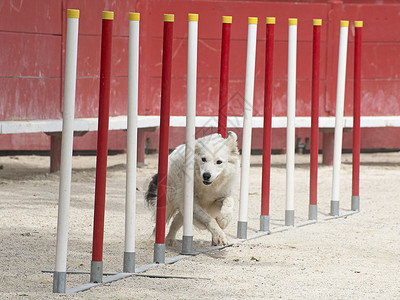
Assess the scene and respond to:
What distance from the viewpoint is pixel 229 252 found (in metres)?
5.78

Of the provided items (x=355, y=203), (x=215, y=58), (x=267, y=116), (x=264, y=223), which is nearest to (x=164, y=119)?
(x=267, y=116)

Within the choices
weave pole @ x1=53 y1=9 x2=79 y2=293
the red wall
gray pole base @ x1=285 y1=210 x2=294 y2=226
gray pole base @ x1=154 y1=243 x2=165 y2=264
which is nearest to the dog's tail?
gray pole base @ x1=154 y1=243 x2=165 y2=264

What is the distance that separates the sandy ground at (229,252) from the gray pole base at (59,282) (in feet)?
0.25

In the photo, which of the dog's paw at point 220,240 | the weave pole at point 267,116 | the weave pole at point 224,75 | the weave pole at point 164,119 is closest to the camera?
the weave pole at point 164,119

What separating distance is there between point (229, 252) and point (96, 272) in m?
1.38

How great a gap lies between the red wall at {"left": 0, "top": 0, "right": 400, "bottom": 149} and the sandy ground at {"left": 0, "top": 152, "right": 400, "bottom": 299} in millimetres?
1455

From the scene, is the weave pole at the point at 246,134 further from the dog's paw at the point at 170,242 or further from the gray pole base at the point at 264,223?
the dog's paw at the point at 170,242

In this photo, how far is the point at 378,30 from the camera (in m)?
11.6

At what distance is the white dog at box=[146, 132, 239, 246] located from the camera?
5883 millimetres

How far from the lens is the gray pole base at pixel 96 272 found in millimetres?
4613

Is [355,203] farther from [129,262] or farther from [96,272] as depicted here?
[96,272]

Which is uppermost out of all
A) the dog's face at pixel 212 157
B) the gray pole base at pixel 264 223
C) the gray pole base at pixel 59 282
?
the dog's face at pixel 212 157

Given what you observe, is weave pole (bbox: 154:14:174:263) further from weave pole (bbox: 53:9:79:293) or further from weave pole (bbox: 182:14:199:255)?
weave pole (bbox: 53:9:79:293)

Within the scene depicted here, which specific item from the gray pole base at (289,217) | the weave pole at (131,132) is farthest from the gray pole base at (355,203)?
the weave pole at (131,132)
